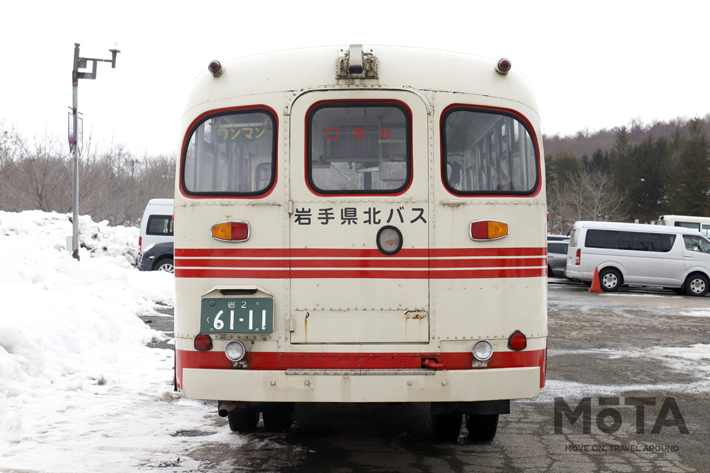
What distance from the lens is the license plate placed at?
177 inches

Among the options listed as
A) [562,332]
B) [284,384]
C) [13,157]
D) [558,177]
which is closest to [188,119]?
[284,384]

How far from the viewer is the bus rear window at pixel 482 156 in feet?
15.2

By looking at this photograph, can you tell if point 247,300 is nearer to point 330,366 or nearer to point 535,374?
point 330,366

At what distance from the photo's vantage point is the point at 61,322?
855 cm

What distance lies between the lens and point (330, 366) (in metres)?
4.51

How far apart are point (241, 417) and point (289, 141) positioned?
8.26 feet

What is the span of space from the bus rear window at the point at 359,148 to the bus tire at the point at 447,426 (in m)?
2.19

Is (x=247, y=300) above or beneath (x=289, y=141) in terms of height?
beneath

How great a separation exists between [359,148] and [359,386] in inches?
62.8

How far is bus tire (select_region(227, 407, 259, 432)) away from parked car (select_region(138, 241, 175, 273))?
14.3m

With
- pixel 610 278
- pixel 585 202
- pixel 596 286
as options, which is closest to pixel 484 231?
pixel 596 286

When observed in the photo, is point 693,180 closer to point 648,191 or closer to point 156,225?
point 648,191

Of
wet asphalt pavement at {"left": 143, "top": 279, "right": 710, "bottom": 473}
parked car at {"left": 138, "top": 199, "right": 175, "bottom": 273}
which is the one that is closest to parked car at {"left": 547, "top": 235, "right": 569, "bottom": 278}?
parked car at {"left": 138, "top": 199, "right": 175, "bottom": 273}

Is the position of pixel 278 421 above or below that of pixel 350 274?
below
